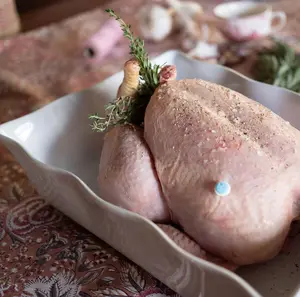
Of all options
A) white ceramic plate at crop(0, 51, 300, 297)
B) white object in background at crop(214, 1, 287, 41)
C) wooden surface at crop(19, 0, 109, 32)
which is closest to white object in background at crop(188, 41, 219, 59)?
white object in background at crop(214, 1, 287, 41)

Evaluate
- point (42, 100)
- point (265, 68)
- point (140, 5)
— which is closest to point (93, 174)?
point (42, 100)

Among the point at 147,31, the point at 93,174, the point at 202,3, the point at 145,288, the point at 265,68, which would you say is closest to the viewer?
the point at 145,288

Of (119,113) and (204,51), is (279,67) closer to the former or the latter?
(204,51)

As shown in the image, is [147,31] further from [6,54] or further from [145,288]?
[145,288]

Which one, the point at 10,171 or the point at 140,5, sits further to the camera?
the point at 140,5

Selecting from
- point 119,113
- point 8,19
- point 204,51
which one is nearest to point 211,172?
point 119,113

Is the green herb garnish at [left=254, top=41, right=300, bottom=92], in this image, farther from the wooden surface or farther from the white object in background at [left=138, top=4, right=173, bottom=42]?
the wooden surface
